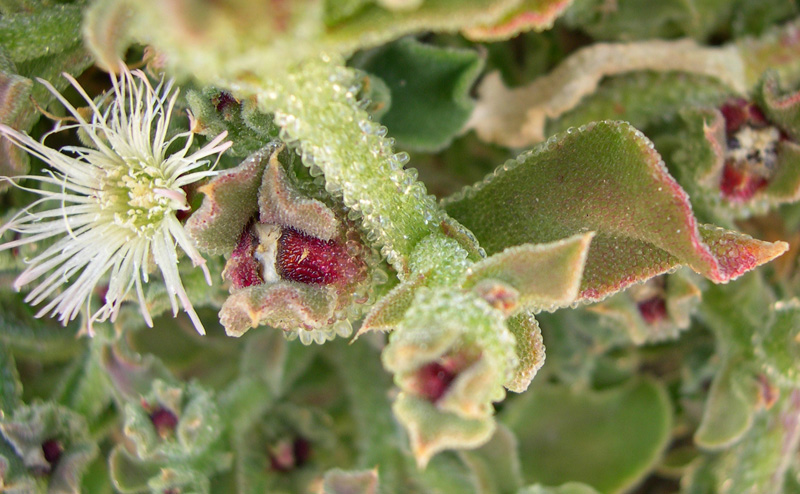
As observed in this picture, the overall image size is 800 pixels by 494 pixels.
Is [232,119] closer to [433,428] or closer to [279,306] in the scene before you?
[279,306]

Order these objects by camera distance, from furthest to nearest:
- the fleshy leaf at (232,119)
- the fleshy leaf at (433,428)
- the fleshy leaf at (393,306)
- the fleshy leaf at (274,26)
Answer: the fleshy leaf at (232,119) → the fleshy leaf at (393,306) → the fleshy leaf at (433,428) → the fleshy leaf at (274,26)

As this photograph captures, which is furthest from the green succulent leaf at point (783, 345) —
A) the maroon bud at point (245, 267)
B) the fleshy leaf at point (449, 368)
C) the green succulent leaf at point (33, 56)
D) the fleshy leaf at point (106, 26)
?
the green succulent leaf at point (33, 56)

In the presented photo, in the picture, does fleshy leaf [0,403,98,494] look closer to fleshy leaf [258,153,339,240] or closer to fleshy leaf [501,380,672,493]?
fleshy leaf [258,153,339,240]

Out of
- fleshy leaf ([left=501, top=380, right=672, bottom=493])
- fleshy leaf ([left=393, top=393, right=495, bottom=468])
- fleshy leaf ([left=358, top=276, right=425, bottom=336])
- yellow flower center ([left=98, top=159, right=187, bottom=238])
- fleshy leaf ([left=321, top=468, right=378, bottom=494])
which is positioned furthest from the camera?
fleshy leaf ([left=501, top=380, right=672, bottom=493])

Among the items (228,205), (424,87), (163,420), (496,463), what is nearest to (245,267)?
(228,205)

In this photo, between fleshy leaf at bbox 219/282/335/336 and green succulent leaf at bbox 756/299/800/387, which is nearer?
fleshy leaf at bbox 219/282/335/336

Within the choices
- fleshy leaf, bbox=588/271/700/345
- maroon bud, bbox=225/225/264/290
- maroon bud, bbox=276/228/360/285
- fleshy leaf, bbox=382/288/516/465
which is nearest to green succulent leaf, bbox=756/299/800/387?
fleshy leaf, bbox=588/271/700/345

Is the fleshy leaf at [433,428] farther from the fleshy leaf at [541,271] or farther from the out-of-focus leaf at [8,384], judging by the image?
the out-of-focus leaf at [8,384]
